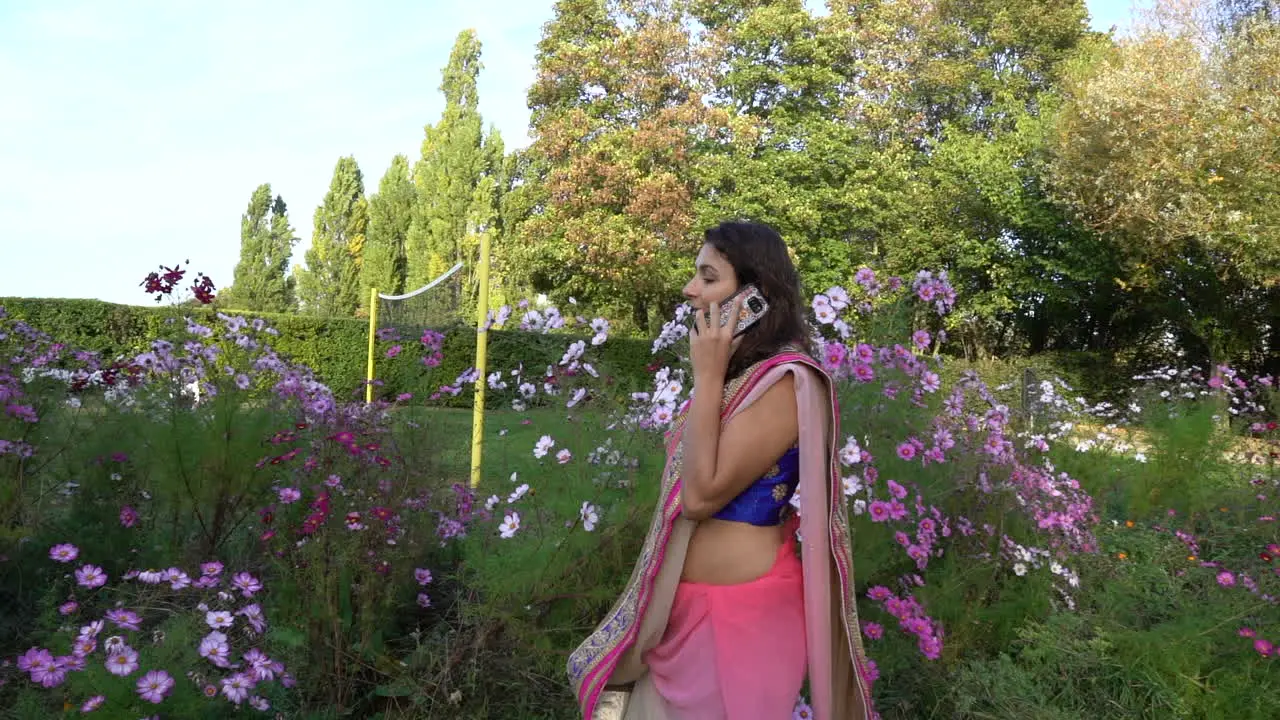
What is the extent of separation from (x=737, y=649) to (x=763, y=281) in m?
0.71

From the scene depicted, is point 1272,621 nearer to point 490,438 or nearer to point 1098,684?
point 1098,684

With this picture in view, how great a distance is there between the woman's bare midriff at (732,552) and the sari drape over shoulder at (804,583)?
0.12 feet

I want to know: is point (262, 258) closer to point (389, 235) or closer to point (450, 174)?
point (389, 235)

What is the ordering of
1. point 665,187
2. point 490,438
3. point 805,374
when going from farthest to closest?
1. point 665,187
2. point 490,438
3. point 805,374

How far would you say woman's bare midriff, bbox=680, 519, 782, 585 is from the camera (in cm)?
194

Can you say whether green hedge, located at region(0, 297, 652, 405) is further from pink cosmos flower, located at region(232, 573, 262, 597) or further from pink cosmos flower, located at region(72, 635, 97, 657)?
pink cosmos flower, located at region(72, 635, 97, 657)

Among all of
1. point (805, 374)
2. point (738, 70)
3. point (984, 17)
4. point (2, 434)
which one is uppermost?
point (984, 17)

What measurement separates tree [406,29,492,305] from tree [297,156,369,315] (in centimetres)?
264

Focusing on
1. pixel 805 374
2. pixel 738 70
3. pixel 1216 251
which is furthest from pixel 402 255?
pixel 805 374

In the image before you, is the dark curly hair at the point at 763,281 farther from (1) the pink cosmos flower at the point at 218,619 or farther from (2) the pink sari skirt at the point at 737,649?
(1) the pink cosmos flower at the point at 218,619

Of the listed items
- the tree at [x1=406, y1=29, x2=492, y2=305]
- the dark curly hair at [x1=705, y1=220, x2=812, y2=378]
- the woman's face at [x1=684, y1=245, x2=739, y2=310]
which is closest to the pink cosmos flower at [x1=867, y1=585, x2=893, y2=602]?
the dark curly hair at [x1=705, y1=220, x2=812, y2=378]

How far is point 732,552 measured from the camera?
1.95 meters

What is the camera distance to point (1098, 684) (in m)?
3.82

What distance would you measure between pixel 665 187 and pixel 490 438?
13.4 meters
